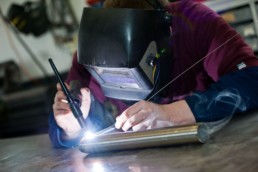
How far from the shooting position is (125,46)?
899mm

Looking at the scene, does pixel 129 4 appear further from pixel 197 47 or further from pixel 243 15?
pixel 243 15

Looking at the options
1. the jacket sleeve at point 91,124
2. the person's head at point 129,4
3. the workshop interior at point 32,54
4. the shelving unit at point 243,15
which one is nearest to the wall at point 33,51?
the workshop interior at point 32,54

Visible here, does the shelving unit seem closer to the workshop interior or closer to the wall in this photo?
the workshop interior

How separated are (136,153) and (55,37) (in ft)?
8.37

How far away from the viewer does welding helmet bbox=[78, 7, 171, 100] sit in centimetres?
91

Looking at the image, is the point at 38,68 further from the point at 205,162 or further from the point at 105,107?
the point at 205,162

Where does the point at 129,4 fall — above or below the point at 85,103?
above

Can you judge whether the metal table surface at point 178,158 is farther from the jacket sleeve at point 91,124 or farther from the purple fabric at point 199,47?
the purple fabric at point 199,47

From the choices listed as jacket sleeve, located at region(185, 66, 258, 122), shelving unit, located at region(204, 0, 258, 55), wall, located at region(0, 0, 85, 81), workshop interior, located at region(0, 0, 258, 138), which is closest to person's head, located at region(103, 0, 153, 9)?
jacket sleeve, located at region(185, 66, 258, 122)

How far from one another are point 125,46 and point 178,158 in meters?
0.34

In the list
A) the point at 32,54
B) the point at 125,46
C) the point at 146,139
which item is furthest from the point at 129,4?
the point at 32,54

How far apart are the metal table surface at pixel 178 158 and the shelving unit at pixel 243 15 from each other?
4.25 ft

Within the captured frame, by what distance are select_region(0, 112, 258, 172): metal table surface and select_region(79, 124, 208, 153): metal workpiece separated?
1cm

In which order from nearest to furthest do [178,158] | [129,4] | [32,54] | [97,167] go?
[178,158]
[97,167]
[129,4]
[32,54]
